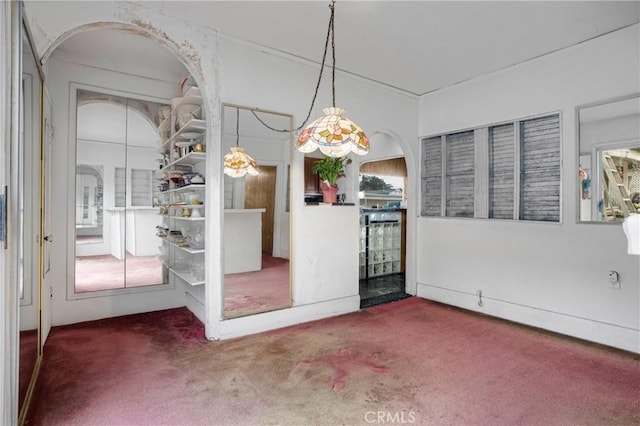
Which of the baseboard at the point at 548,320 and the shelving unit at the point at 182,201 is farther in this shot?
the shelving unit at the point at 182,201

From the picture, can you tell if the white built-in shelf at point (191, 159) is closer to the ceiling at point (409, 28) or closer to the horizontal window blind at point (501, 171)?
the ceiling at point (409, 28)

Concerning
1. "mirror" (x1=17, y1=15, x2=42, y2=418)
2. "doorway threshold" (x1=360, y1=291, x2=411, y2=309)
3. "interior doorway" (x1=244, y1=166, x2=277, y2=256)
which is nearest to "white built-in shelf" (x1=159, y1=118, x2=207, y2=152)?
"interior doorway" (x1=244, y1=166, x2=277, y2=256)

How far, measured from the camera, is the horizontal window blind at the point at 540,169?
3.44 metres

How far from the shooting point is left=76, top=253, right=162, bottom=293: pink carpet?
3584 millimetres

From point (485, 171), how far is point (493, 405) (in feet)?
8.86

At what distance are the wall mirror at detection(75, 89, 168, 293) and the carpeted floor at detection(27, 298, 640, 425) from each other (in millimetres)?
615

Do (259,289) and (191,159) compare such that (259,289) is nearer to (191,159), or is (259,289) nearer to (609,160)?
(191,159)

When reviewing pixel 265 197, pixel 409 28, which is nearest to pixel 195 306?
pixel 265 197

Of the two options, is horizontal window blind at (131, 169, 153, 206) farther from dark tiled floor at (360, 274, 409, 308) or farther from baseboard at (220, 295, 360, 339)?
dark tiled floor at (360, 274, 409, 308)

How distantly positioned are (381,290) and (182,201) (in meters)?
2.94

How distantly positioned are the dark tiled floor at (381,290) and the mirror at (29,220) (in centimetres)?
313

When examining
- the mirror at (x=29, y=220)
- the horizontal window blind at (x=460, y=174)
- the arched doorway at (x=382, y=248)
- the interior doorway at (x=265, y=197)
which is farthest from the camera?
the arched doorway at (x=382, y=248)

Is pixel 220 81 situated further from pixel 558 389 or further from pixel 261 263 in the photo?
pixel 558 389

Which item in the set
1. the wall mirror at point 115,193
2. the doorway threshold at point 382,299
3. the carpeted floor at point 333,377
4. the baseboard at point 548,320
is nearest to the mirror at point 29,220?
the carpeted floor at point 333,377
